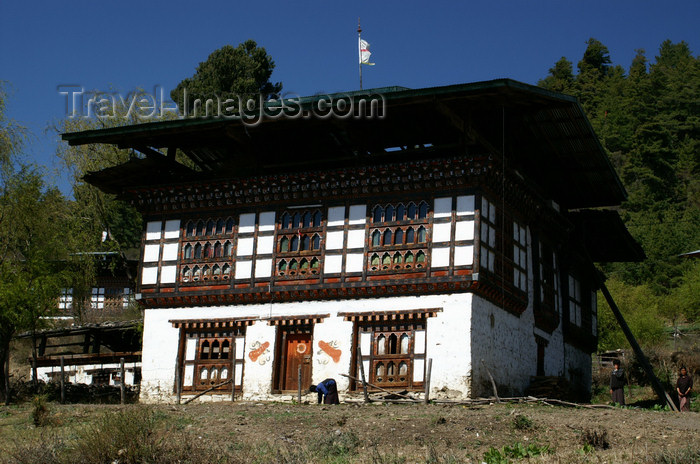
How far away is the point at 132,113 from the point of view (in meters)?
39.7

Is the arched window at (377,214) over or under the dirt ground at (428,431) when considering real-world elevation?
over

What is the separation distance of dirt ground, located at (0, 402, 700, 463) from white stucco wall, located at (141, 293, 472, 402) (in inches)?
95.5

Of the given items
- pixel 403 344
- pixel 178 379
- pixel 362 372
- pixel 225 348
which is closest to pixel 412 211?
pixel 403 344

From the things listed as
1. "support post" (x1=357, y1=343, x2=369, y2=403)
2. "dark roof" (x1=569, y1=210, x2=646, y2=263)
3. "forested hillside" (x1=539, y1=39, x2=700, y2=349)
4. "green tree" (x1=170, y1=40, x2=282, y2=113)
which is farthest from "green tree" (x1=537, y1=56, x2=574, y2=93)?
"support post" (x1=357, y1=343, x2=369, y2=403)

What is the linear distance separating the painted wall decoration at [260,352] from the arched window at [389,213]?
491 cm

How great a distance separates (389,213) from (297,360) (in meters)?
4.89

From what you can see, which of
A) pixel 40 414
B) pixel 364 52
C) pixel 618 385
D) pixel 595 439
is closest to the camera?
pixel 595 439

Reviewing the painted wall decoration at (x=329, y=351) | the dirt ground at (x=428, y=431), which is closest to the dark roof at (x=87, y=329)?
the painted wall decoration at (x=329, y=351)

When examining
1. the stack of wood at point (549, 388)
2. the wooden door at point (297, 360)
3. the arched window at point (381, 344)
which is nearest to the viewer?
the arched window at point (381, 344)

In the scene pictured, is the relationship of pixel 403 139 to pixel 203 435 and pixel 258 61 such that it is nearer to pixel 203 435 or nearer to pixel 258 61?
pixel 203 435

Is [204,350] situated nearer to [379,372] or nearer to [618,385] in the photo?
[379,372]

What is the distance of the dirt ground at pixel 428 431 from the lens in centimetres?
1628

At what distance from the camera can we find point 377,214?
85.5 ft

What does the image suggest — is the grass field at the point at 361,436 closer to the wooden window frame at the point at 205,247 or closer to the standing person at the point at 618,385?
the standing person at the point at 618,385
